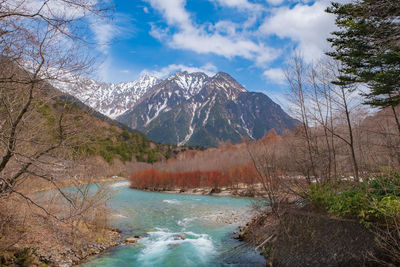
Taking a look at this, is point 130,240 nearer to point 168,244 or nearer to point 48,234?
point 168,244

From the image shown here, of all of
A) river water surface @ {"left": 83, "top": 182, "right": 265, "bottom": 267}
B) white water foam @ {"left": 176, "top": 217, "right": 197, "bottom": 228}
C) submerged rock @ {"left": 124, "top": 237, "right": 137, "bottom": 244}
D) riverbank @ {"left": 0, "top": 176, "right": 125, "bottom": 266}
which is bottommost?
white water foam @ {"left": 176, "top": 217, "right": 197, "bottom": 228}

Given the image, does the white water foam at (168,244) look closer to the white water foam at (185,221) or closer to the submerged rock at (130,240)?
the submerged rock at (130,240)

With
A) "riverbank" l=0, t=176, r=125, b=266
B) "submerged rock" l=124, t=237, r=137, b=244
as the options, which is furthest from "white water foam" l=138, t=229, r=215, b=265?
"riverbank" l=0, t=176, r=125, b=266

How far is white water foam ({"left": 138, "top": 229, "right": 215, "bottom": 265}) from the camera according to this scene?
36.6 ft

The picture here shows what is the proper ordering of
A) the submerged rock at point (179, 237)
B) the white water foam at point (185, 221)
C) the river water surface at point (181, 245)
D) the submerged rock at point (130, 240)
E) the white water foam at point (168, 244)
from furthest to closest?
the white water foam at point (185, 221)
the submerged rock at point (179, 237)
the submerged rock at point (130, 240)
the white water foam at point (168, 244)
the river water surface at point (181, 245)

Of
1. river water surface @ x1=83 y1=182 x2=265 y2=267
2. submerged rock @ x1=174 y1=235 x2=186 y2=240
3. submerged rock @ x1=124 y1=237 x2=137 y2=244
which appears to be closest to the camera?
river water surface @ x1=83 y1=182 x2=265 y2=267

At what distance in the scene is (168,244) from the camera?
13.0 meters

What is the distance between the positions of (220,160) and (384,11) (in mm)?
52737

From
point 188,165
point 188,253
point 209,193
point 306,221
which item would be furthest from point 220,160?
point 306,221

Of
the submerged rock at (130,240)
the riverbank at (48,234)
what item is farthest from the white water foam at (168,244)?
the riverbank at (48,234)

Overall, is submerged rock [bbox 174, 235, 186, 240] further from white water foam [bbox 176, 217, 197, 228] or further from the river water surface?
white water foam [bbox 176, 217, 197, 228]

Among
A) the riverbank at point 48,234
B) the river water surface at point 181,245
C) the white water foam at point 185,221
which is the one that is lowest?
the white water foam at point 185,221

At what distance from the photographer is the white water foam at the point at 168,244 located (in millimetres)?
11148

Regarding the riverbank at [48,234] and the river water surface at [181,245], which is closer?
the riverbank at [48,234]
